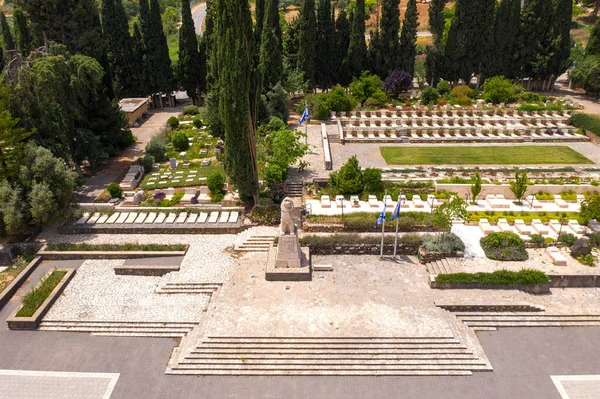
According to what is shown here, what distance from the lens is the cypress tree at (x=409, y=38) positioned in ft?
160

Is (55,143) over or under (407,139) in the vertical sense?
over

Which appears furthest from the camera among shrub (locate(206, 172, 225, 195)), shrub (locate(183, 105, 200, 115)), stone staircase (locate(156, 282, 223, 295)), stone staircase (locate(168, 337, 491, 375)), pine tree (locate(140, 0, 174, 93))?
shrub (locate(183, 105, 200, 115))

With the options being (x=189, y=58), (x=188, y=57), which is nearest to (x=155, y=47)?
(x=188, y=57)

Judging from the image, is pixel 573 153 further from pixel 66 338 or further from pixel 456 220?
pixel 66 338

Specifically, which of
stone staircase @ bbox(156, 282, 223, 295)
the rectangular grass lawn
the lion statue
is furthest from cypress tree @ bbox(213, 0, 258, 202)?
the rectangular grass lawn

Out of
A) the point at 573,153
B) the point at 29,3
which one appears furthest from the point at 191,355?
the point at 573,153

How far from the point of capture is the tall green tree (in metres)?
48.7

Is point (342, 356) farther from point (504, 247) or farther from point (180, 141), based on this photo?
point (180, 141)

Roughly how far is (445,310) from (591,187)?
16.8 metres

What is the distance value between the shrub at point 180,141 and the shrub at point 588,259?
29159 mm

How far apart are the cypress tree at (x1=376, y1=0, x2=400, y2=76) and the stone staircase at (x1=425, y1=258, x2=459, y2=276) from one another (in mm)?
32674

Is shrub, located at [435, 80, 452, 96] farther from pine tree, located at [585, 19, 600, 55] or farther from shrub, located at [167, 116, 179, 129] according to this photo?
shrub, located at [167, 116, 179, 129]

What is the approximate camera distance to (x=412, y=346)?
18.3 m

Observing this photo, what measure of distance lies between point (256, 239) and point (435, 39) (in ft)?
124
